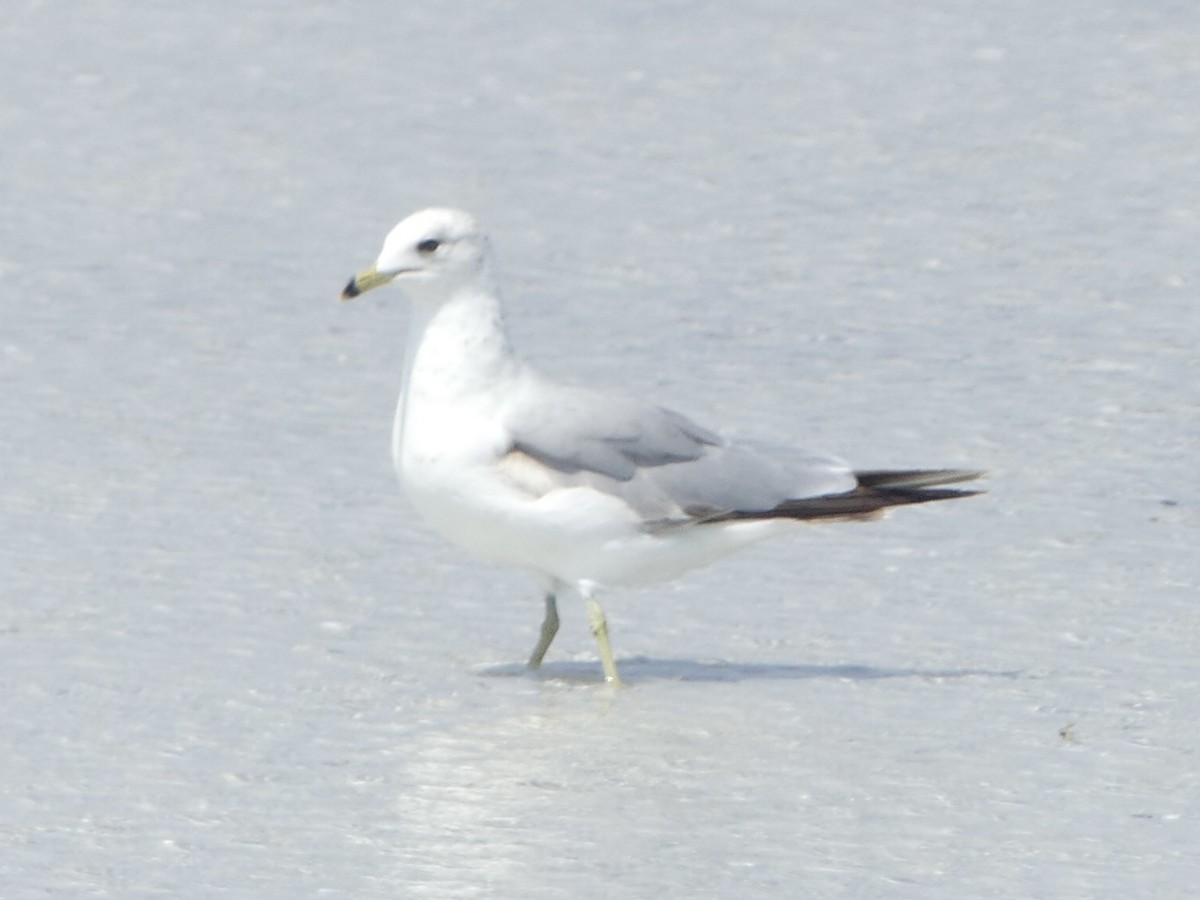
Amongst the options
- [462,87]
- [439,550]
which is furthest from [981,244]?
[439,550]

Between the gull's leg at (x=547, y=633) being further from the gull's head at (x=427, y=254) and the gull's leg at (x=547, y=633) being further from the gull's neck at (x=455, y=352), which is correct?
the gull's head at (x=427, y=254)

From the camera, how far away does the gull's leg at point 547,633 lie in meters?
4.96

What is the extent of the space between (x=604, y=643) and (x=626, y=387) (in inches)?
82.6

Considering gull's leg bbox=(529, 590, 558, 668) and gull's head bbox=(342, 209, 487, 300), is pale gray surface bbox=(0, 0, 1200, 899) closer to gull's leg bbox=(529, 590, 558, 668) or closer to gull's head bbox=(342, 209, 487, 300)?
gull's leg bbox=(529, 590, 558, 668)

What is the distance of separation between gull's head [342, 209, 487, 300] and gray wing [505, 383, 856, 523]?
1.06ft

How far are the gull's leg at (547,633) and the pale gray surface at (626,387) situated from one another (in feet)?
0.19

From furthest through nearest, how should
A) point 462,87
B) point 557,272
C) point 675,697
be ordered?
point 462,87, point 557,272, point 675,697

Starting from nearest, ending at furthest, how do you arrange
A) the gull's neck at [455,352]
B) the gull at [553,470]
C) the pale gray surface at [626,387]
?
the pale gray surface at [626,387] → the gull at [553,470] → the gull's neck at [455,352]

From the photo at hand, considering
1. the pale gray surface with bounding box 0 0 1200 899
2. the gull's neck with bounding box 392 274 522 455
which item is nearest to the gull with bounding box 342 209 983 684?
the gull's neck with bounding box 392 274 522 455

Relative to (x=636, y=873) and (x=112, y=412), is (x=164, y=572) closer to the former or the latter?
(x=112, y=412)

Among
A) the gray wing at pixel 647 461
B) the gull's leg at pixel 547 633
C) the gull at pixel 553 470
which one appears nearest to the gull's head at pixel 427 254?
the gull at pixel 553 470

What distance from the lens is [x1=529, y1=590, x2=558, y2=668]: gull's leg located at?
496 centimetres

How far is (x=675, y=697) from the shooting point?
4.77 m

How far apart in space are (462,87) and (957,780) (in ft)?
18.4
